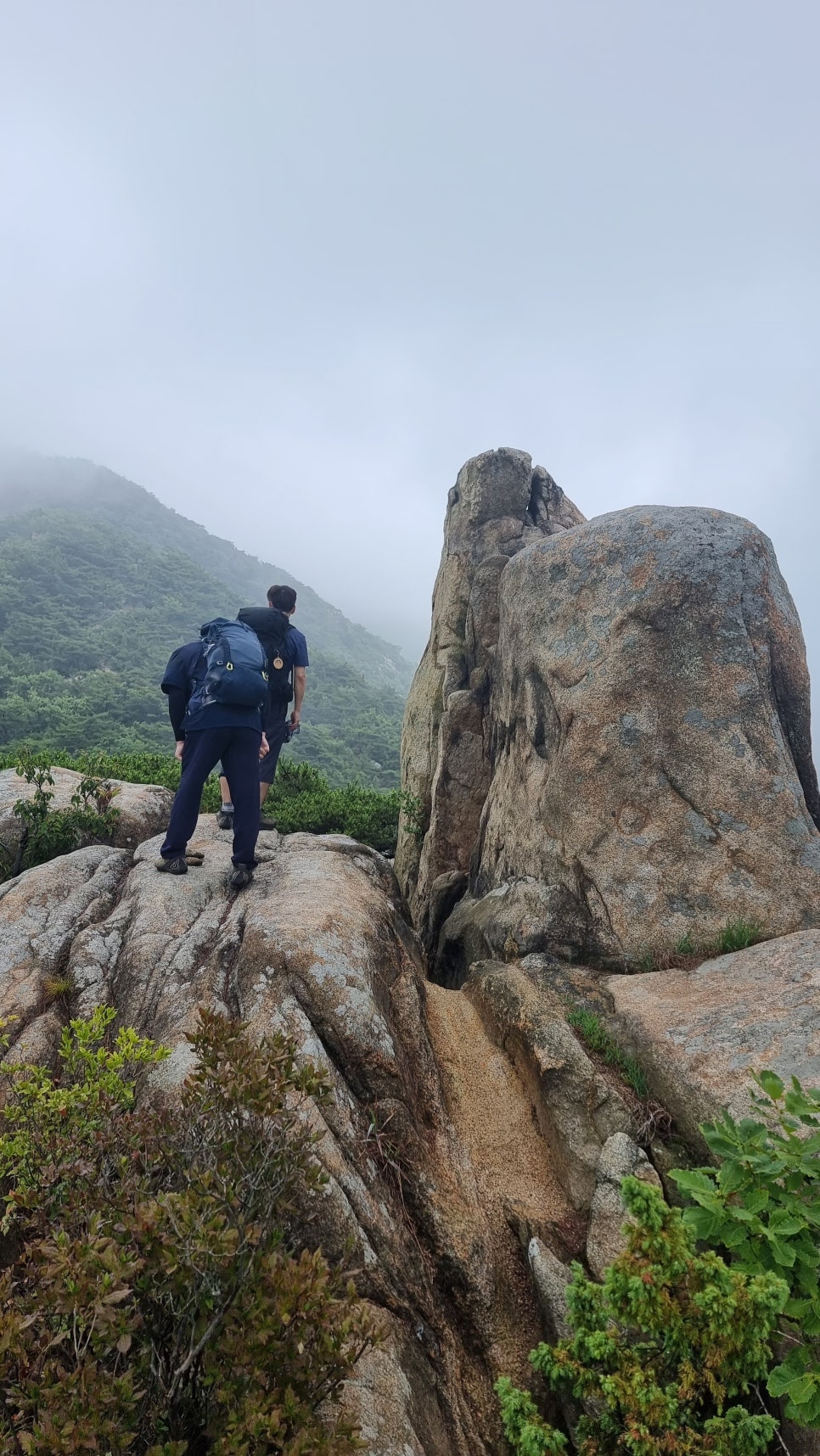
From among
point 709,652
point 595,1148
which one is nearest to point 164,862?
point 595,1148

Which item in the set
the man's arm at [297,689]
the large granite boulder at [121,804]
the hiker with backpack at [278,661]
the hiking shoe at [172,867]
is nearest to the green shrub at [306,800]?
the large granite boulder at [121,804]

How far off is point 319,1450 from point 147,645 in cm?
6223

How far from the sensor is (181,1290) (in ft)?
8.41

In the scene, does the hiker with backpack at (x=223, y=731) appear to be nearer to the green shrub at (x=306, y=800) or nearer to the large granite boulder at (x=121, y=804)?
the large granite boulder at (x=121, y=804)

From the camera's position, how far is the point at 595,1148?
16.4 feet

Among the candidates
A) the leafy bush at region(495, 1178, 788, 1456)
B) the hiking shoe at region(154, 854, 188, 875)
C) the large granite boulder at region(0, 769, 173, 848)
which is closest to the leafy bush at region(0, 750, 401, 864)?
the large granite boulder at region(0, 769, 173, 848)

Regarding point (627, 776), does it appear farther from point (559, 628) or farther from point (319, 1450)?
point (319, 1450)

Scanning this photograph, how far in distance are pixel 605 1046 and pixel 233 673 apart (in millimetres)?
4493

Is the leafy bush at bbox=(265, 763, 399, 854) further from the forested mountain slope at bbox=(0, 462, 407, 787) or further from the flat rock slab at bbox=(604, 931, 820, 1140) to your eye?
the forested mountain slope at bbox=(0, 462, 407, 787)

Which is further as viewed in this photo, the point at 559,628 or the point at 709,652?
the point at 559,628

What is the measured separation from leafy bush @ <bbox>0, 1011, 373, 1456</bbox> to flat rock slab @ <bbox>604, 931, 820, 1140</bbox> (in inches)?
114

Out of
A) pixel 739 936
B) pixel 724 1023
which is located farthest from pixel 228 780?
pixel 739 936

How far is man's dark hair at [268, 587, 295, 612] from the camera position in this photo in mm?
9203

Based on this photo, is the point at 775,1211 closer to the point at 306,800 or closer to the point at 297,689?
the point at 297,689
